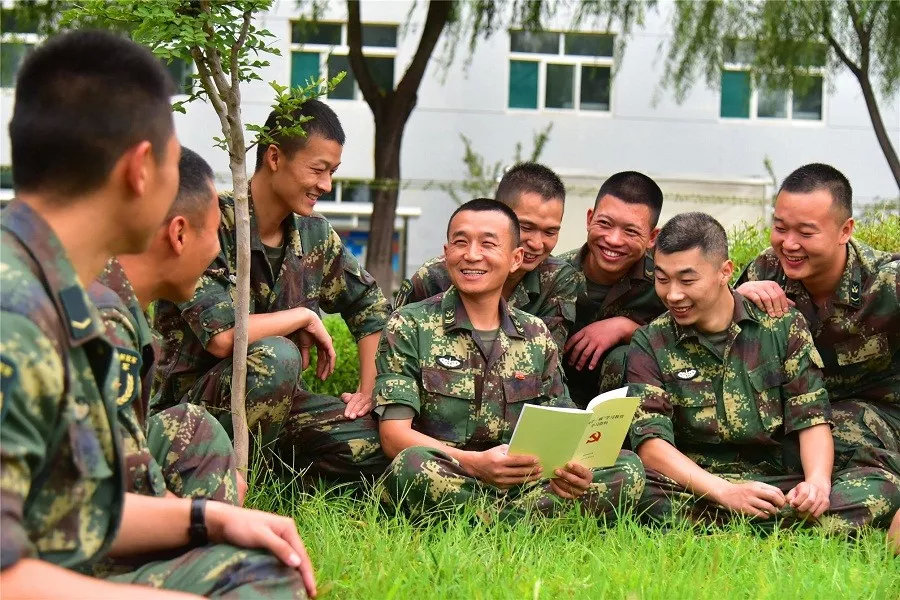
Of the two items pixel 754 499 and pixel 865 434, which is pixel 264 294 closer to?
pixel 754 499

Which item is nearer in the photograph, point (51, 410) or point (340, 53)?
point (51, 410)

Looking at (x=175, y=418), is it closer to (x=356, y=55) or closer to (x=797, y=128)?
(x=356, y=55)

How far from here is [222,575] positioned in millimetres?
2320

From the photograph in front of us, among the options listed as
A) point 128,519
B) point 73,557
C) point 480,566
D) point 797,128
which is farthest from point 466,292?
point 797,128

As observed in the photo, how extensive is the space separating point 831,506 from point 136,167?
3.23 metres

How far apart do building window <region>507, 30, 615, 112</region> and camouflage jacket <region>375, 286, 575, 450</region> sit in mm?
15307

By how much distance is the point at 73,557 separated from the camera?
6.42 feet

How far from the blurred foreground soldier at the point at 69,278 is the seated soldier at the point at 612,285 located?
10.4 feet

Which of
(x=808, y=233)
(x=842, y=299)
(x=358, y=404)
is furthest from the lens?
(x=842, y=299)

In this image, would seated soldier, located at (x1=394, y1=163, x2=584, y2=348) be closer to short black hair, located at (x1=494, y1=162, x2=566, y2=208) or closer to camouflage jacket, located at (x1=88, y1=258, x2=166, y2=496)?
short black hair, located at (x1=494, y1=162, x2=566, y2=208)

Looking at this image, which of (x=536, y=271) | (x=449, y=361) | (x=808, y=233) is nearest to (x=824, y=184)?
(x=808, y=233)

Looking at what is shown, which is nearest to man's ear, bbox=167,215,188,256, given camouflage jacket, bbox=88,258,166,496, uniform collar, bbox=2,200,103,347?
camouflage jacket, bbox=88,258,166,496

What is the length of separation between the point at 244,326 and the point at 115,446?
170cm

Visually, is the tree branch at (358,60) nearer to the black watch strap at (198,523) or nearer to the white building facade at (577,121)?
the white building facade at (577,121)
